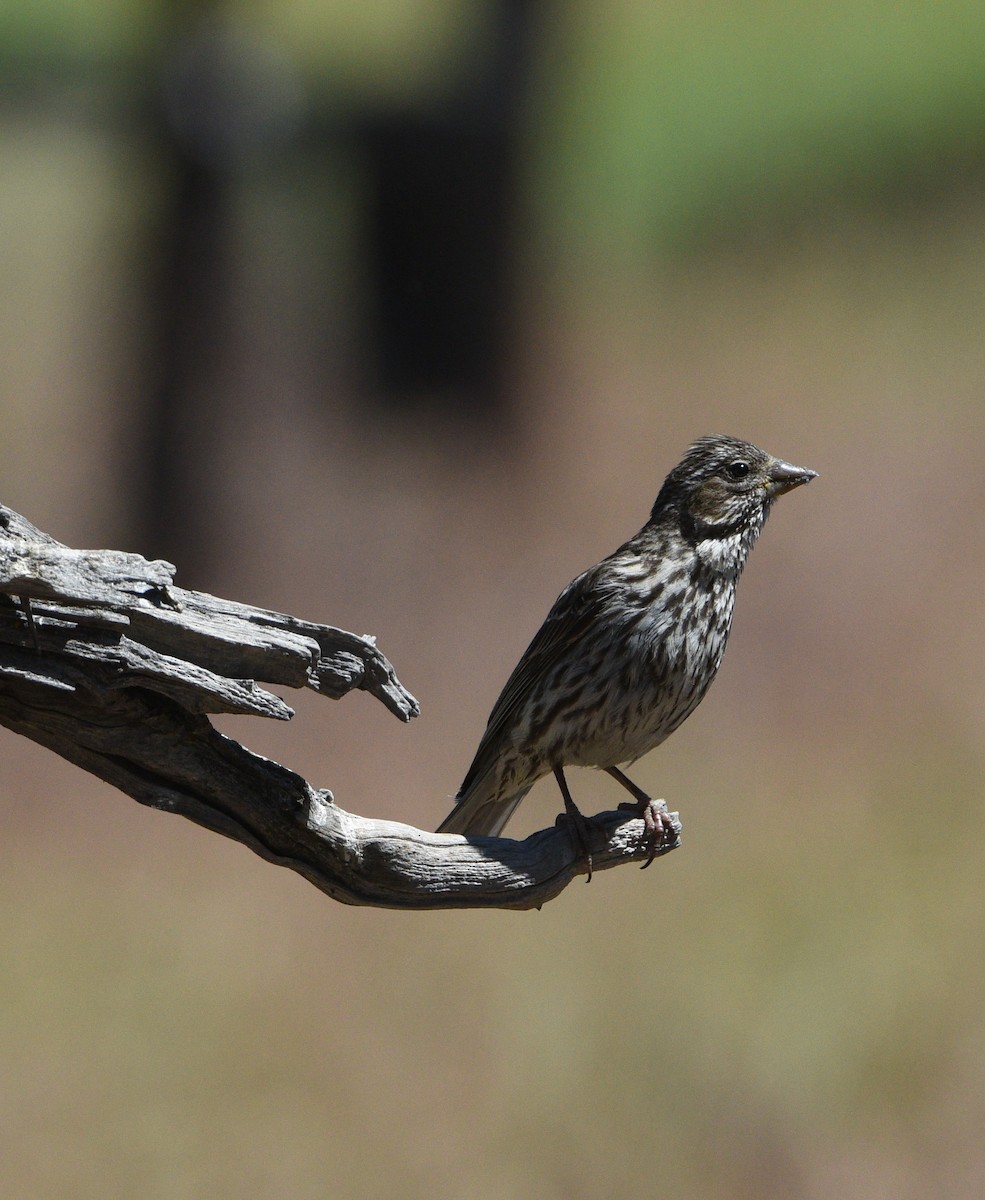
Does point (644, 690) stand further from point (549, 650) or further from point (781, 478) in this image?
point (781, 478)

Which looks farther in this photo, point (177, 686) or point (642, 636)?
point (642, 636)

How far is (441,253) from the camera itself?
1864cm

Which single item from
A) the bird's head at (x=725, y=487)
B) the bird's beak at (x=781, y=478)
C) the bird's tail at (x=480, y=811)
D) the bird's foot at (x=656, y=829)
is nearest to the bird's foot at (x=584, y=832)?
the bird's foot at (x=656, y=829)

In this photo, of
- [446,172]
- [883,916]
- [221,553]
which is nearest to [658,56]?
[446,172]

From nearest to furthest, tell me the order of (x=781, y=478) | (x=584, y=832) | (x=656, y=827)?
(x=584, y=832), (x=656, y=827), (x=781, y=478)

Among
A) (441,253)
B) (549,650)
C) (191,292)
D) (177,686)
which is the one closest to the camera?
(177,686)

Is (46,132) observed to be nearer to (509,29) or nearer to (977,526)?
(509,29)

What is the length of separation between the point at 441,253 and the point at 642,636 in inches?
525

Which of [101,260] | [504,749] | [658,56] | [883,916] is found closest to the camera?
[504,749]

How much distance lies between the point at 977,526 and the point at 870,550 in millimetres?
1034

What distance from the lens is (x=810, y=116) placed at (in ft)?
79.3

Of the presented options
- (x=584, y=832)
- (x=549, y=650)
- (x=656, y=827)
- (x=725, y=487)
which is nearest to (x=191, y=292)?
(x=549, y=650)

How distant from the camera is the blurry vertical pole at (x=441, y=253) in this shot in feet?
60.6

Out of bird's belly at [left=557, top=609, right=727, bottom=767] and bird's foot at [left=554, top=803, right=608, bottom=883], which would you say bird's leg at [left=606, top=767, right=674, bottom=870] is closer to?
bird's foot at [left=554, top=803, right=608, bottom=883]
